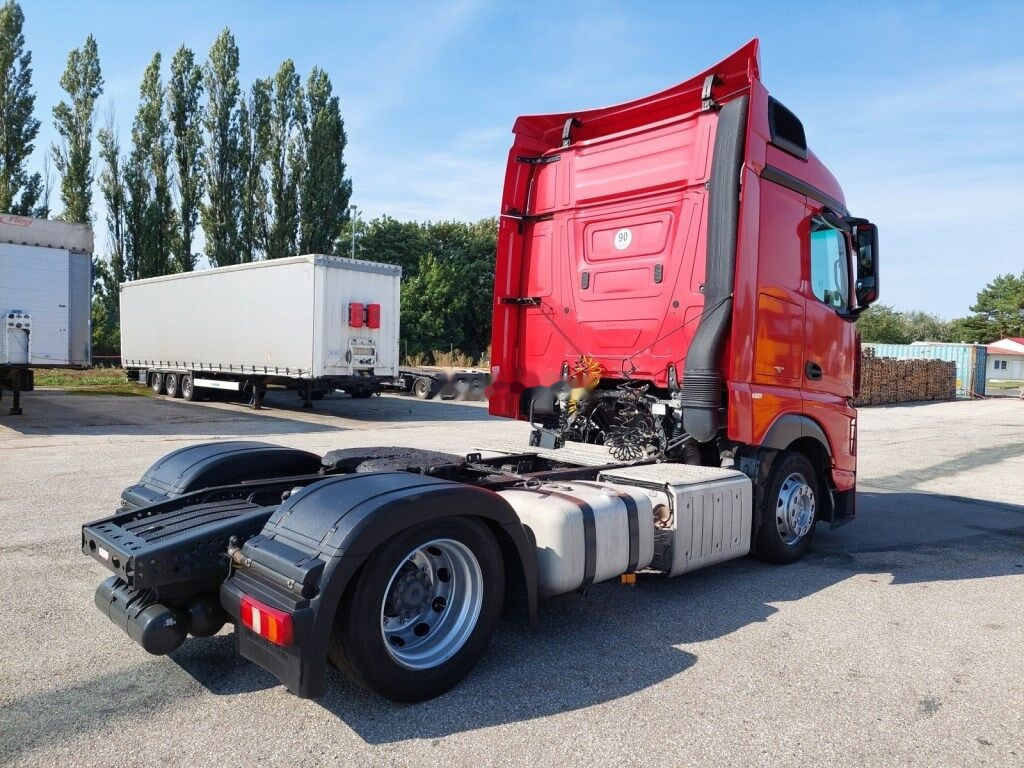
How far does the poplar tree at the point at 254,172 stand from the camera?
120 feet

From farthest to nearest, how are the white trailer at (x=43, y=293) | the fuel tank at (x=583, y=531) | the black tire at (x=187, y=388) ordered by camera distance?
the black tire at (x=187, y=388), the white trailer at (x=43, y=293), the fuel tank at (x=583, y=531)

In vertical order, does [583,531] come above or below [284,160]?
below

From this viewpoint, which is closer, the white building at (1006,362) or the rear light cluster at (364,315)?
the rear light cluster at (364,315)

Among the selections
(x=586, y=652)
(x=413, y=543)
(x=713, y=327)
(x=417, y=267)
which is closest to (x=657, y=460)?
(x=713, y=327)

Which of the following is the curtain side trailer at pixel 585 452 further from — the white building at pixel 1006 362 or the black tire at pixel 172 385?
the white building at pixel 1006 362

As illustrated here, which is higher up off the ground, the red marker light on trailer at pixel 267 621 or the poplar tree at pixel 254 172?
the poplar tree at pixel 254 172

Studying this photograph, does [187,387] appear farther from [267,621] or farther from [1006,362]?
[1006,362]

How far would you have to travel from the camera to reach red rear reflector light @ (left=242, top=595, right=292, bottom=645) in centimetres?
275

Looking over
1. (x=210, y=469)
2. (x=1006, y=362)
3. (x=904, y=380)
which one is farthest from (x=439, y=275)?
(x=1006, y=362)

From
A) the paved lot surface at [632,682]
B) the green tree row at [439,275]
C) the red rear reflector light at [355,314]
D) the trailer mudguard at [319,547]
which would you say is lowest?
the paved lot surface at [632,682]

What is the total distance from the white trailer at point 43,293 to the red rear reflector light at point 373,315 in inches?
228

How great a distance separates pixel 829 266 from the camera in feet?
19.7

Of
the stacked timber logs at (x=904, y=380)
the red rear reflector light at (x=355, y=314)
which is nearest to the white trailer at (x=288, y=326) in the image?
the red rear reflector light at (x=355, y=314)

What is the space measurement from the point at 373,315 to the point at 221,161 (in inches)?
906
